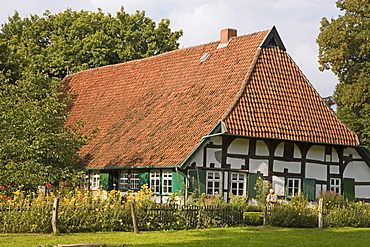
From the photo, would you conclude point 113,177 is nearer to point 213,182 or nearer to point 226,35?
point 213,182

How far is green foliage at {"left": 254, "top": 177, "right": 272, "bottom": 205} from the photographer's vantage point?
30.9 metres

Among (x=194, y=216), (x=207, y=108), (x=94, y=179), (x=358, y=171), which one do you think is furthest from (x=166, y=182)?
(x=358, y=171)

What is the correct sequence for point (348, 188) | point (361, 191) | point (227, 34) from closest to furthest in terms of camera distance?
point (348, 188), point (361, 191), point (227, 34)

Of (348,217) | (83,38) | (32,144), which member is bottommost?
(348,217)

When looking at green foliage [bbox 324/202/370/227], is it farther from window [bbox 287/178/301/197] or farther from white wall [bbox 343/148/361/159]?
white wall [bbox 343/148/361/159]

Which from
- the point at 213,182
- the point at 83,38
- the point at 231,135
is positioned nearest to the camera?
the point at 231,135

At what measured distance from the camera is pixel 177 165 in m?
29.4

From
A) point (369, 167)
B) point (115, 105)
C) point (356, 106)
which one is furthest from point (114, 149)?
point (356, 106)

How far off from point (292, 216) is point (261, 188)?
456cm

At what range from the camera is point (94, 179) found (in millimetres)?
35844

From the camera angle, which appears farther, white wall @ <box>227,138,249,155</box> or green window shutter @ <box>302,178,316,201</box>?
green window shutter @ <box>302,178,316,201</box>

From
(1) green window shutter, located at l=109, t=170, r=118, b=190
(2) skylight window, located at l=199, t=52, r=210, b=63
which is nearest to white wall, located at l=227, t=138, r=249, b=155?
(1) green window shutter, located at l=109, t=170, r=118, b=190

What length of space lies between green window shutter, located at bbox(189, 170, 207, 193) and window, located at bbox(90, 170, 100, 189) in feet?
22.7

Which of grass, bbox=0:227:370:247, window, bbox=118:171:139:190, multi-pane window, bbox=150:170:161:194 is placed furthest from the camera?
window, bbox=118:171:139:190
